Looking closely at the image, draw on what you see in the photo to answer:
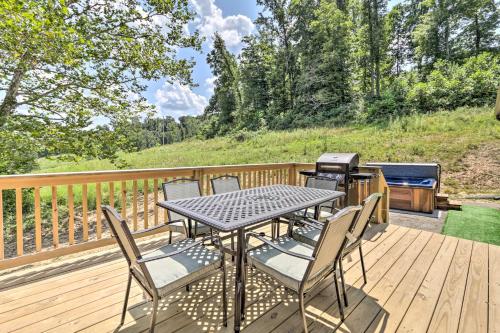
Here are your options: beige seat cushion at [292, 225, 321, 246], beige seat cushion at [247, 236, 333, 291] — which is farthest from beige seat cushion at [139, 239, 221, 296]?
beige seat cushion at [292, 225, 321, 246]

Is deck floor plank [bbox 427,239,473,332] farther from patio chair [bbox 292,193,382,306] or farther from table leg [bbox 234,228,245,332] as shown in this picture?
table leg [bbox 234,228,245,332]

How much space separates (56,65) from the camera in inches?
172

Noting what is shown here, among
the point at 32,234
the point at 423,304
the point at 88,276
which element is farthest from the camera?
the point at 32,234

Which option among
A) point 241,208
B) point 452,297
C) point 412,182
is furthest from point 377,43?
point 241,208

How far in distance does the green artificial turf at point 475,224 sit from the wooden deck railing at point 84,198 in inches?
46.4

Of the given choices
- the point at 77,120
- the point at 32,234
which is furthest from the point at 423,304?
the point at 32,234

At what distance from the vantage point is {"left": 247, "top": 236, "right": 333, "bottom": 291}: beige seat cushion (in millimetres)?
1613

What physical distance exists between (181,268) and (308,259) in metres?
0.92

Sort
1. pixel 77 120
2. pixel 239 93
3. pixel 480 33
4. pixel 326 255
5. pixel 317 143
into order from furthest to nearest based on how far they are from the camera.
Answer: pixel 239 93 → pixel 480 33 → pixel 317 143 → pixel 77 120 → pixel 326 255

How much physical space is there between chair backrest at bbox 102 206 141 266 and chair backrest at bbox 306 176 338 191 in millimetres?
2543

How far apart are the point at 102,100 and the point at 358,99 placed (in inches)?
693

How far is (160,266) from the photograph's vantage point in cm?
178

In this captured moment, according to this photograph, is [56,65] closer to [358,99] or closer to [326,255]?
[326,255]

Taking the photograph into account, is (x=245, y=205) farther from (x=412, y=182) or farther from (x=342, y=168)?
(x=412, y=182)
